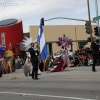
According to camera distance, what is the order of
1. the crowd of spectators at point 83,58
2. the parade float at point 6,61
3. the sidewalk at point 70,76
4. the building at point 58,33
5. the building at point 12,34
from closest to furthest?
the sidewalk at point 70,76 < the parade float at point 6,61 < the crowd of spectators at point 83,58 < the building at point 12,34 < the building at point 58,33

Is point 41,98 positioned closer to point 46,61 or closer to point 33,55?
point 33,55

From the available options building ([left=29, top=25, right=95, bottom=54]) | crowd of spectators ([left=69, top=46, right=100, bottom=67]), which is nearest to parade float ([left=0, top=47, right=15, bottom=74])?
crowd of spectators ([left=69, top=46, right=100, bottom=67])

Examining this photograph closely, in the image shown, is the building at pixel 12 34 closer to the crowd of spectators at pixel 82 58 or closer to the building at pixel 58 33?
the building at pixel 58 33

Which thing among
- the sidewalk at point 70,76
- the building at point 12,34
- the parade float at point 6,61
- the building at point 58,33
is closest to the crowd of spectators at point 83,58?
the parade float at point 6,61

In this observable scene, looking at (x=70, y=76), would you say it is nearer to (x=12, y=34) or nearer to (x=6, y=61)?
(x=6, y=61)

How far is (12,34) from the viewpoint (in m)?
55.3

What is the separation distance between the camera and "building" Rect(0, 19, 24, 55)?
2164 inches

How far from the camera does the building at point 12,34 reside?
180 feet

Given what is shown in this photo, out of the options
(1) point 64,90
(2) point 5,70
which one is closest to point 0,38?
(2) point 5,70

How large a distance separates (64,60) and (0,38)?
3753 cm

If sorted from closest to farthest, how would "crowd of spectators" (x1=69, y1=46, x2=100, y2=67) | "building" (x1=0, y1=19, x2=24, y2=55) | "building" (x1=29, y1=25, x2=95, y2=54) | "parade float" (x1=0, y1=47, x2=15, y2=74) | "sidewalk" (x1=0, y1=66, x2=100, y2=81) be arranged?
1. "sidewalk" (x1=0, y1=66, x2=100, y2=81)
2. "parade float" (x1=0, y1=47, x2=15, y2=74)
3. "crowd of spectators" (x1=69, y1=46, x2=100, y2=67)
4. "building" (x1=0, y1=19, x2=24, y2=55)
5. "building" (x1=29, y1=25, x2=95, y2=54)

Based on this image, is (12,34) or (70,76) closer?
(70,76)

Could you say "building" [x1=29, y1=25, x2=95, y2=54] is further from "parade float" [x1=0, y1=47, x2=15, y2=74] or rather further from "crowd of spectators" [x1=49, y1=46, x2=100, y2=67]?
"parade float" [x1=0, y1=47, x2=15, y2=74]

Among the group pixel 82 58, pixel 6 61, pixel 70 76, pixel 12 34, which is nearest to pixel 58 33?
pixel 12 34
